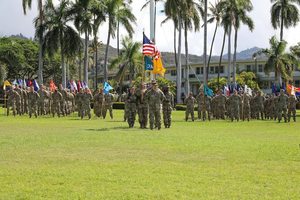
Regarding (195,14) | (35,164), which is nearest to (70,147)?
(35,164)

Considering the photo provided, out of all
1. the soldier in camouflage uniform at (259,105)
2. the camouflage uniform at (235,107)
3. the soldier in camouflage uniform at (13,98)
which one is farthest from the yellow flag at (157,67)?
the soldier in camouflage uniform at (13,98)

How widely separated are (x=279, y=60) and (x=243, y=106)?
30.3m

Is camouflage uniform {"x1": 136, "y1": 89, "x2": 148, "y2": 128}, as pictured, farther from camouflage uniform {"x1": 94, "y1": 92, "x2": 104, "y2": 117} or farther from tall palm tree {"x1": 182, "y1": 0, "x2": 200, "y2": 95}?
tall palm tree {"x1": 182, "y1": 0, "x2": 200, "y2": 95}

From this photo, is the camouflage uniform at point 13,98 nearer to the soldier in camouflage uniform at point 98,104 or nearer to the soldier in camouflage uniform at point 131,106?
the soldier in camouflage uniform at point 98,104

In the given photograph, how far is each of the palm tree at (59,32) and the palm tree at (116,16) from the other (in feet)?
12.6

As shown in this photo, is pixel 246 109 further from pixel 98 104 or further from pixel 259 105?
pixel 98 104

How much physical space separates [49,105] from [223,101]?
11.0m

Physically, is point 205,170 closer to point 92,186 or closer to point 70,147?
point 92,186

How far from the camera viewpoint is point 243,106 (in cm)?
3130

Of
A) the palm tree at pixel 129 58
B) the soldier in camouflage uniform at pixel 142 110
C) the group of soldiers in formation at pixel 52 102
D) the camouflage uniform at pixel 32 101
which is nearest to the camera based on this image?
the soldier in camouflage uniform at pixel 142 110

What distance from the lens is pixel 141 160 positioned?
11.7 m

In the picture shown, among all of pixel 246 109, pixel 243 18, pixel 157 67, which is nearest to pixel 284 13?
pixel 243 18

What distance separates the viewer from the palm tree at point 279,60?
59688mm

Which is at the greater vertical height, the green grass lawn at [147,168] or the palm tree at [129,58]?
the palm tree at [129,58]
